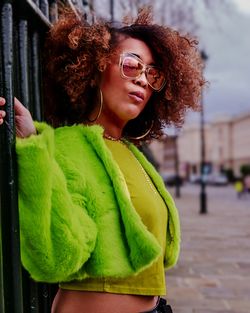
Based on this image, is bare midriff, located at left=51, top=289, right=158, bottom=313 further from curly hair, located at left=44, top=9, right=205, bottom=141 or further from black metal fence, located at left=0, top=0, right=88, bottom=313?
curly hair, located at left=44, top=9, right=205, bottom=141

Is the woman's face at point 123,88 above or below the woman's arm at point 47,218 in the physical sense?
above

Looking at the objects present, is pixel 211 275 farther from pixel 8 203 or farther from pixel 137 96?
pixel 8 203

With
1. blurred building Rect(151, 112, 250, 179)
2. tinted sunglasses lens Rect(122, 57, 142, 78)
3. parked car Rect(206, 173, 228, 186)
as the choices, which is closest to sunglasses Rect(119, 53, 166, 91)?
tinted sunglasses lens Rect(122, 57, 142, 78)

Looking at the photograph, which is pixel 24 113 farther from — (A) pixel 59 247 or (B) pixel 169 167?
(B) pixel 169 167

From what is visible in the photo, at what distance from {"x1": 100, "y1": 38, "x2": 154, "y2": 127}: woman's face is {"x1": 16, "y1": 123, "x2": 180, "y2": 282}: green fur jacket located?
0.15 m

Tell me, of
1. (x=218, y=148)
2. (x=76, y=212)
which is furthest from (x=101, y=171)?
(x=218, y=148)

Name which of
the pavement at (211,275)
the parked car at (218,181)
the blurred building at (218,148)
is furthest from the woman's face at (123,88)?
the blurred building at (218,148)

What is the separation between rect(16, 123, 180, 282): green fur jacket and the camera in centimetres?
156

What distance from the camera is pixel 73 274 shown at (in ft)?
5.55

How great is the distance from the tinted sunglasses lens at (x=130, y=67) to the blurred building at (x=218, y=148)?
8220 cm

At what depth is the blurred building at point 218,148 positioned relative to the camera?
93156 mm

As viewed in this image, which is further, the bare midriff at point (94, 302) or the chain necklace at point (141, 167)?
the chain necklace at point (141, 167)

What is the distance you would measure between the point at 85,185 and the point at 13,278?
334 mm

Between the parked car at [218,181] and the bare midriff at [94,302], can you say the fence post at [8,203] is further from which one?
the parked car at [218,181]
